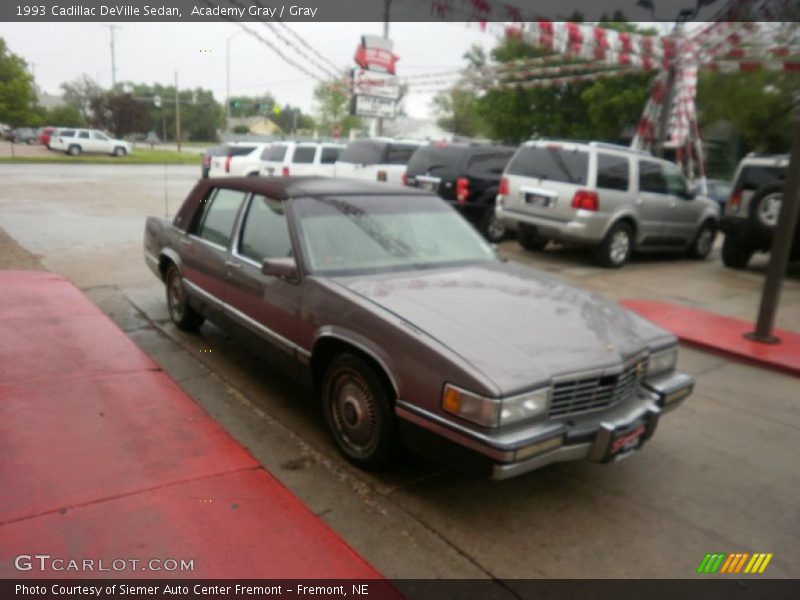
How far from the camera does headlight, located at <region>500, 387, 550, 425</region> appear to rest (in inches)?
113

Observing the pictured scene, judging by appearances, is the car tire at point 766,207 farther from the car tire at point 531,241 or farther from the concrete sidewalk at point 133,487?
the concrete sidewalk at point 133,487

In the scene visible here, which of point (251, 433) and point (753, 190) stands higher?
point (753, 190)

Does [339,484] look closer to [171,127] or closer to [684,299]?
[684,299]

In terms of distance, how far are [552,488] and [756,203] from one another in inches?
299

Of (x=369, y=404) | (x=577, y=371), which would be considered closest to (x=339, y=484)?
(x=369, y=404)

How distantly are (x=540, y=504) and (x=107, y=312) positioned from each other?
16.6ft

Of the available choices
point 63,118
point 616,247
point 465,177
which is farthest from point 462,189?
point 63,118

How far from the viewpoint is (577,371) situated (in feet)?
10.2

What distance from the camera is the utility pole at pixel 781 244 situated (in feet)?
19.9

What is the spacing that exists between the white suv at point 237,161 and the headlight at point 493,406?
52.8ft

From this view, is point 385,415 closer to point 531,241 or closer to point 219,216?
point 219,216

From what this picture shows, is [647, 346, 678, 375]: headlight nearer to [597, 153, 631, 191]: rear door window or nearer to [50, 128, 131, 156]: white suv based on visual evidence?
[597, 153, 631, 191]: rear door window

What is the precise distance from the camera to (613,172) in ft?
32.3

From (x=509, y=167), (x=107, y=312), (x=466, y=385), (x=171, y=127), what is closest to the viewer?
(x=466, y=385)
